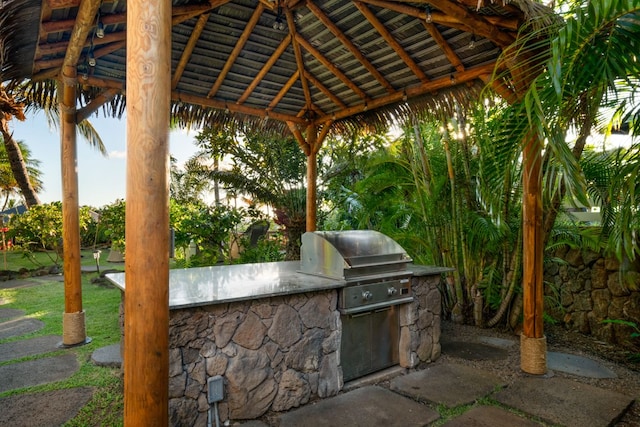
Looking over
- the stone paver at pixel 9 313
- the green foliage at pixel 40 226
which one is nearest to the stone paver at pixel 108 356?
the stone paver at pixel 9 313

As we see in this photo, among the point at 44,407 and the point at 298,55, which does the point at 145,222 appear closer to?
the point at 44,407

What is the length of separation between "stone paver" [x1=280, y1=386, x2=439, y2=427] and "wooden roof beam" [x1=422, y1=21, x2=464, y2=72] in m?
3.00

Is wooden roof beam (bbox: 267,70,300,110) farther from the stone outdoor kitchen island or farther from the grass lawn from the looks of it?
the grass lawn

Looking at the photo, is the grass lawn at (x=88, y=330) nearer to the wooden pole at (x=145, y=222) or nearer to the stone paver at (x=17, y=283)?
the stone paver at (x=17, y=283)

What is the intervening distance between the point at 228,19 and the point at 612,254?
461 cm

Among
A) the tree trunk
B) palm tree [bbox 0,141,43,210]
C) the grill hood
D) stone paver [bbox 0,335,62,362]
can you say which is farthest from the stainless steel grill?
palm tree [bbox 0,141,43,210]

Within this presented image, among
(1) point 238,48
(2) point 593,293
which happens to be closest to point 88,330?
(1) point 238,48

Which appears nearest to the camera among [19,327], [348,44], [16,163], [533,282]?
[533,282]

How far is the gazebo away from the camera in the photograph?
1.55m

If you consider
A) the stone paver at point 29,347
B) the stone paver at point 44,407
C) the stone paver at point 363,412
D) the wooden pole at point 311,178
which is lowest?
the stone paver at point 363,412

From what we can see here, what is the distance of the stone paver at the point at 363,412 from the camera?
248 cm

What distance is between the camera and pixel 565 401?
2.79m

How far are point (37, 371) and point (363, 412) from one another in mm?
2788

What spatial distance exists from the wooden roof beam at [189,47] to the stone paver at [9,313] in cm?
376
